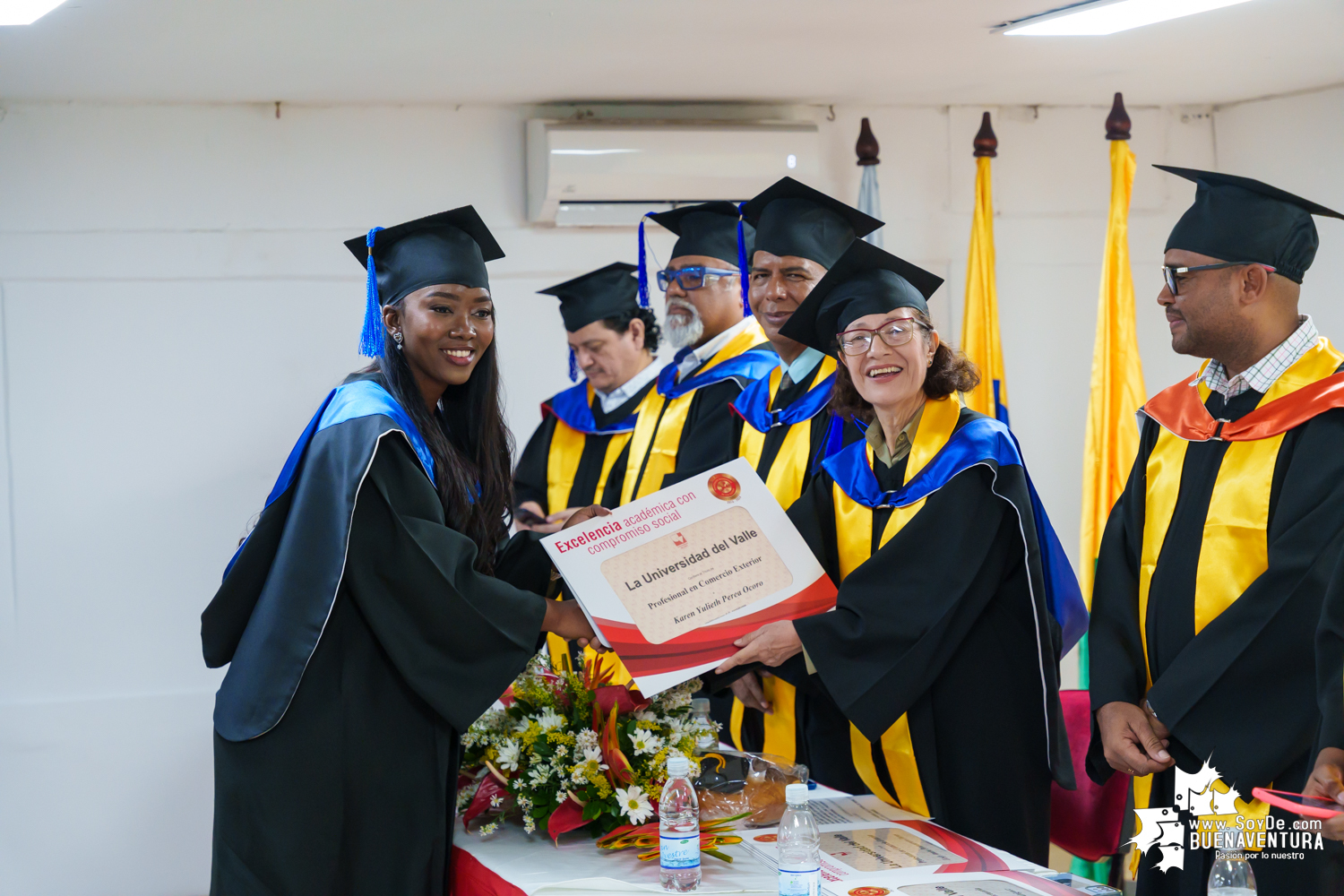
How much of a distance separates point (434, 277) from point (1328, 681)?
6.42ft

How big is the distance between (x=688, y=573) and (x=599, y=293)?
2.04 meters

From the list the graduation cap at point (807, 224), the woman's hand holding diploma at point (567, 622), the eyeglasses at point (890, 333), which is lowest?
the woman's hand holding diploma at point (567, 622)

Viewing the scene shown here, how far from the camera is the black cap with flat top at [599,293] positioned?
441 cm

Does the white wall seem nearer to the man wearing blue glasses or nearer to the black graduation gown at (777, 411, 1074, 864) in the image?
the man wearing blue glasses

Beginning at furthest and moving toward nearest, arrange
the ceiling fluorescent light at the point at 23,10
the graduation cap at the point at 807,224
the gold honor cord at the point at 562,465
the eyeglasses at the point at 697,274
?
the gold honor cord at the point at 562,465, the eyeglasses at the point at 697,274, the ceiling fluorescent light at the point at 23,10, the graduation cap at the point at 807,224

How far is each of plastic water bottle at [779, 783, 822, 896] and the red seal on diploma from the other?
0.85 metres

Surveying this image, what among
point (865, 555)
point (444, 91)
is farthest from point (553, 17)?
point (865, 555)

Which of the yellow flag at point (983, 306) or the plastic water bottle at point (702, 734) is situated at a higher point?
the yellow flag at point (983, 306)

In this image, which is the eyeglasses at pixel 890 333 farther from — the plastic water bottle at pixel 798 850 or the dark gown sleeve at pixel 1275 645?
the plastic water bottle at pixel 798 850

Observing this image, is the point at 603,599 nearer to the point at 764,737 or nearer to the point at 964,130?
the point at 764,737

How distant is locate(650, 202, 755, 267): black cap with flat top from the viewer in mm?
3988

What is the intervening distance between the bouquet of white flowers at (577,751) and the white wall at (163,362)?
2.84 metres

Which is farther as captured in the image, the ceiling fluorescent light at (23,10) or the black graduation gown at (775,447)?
the ceiling fluorescent light at (23,10)

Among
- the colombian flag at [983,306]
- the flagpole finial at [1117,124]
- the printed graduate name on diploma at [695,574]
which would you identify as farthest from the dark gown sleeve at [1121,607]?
the flagpole finial at [1117,124]
